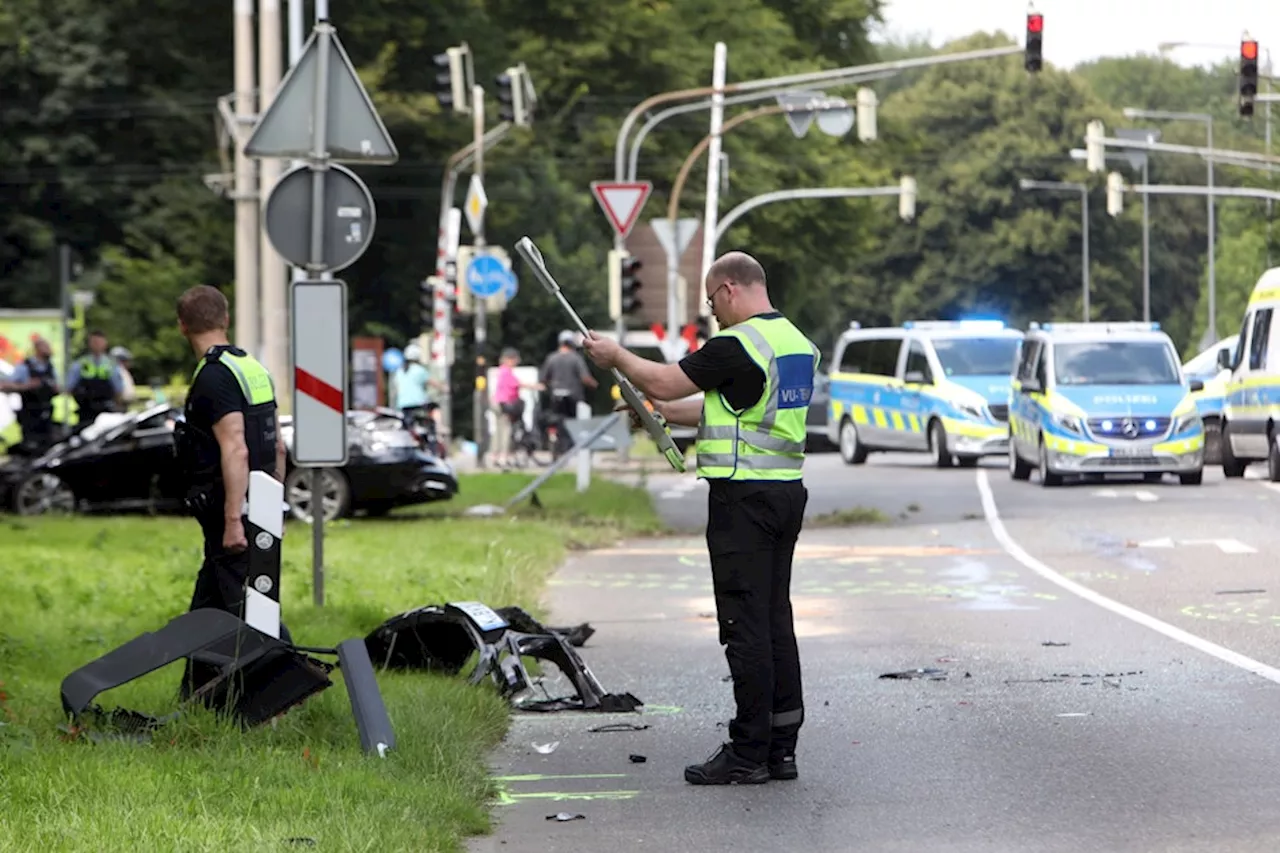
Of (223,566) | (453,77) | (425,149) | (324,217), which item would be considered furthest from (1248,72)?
(223,566)

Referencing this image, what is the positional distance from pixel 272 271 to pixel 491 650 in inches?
714

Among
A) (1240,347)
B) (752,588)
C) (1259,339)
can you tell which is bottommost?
(752,588)

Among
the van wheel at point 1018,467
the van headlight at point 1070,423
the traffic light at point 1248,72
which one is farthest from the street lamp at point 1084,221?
the van headlight at point 1070,423

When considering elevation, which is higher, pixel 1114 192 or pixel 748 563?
pixel 1114 192

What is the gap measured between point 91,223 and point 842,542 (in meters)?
39.1

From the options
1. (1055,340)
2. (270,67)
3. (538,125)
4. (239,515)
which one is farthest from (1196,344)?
(239,515)

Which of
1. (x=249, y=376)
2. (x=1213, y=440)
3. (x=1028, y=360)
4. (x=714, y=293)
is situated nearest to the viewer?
(x=714, y=293)

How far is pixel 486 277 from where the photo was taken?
123 feet

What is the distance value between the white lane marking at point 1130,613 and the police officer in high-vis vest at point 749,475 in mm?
3174

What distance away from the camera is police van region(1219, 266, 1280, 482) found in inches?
1110

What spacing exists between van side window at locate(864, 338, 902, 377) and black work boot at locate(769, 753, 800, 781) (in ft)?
97.5

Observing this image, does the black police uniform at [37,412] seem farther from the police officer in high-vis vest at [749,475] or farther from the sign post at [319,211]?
the police officer in high-vis vest at [749,475]

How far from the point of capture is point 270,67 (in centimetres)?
2758

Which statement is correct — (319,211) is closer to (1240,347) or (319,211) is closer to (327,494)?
(327,494)
